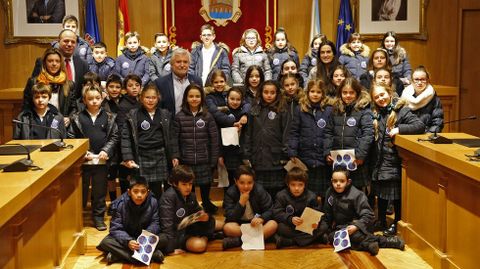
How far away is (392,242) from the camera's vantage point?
5.35 m

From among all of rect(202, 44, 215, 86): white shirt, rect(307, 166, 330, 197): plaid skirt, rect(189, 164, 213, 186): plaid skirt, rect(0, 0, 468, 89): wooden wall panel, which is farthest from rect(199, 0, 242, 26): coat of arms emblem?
rect(307, 166, 330, 197): plaid skirt

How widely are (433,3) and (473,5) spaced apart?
1.81ft

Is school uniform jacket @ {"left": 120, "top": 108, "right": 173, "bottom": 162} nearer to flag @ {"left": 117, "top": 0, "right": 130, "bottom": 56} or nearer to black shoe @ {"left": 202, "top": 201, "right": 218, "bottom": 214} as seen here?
black shoe @ {"left": 202, "top": 201, "right": 218, "bottom": 214}

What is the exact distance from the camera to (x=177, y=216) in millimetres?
→ 5277

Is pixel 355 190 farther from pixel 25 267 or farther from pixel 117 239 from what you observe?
pixel 25 267

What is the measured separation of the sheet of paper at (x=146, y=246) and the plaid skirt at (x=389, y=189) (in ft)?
6.56

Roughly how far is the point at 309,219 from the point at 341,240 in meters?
0.32

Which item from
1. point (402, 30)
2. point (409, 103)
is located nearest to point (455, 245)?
point (409, 103)

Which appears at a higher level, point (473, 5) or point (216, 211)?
point (473, 5)

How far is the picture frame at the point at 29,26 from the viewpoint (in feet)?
29.5

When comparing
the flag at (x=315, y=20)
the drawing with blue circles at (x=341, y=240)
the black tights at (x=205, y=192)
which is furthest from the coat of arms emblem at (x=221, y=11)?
the drawing with blue circles at (x=341, y=240)

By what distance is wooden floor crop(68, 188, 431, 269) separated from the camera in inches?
195

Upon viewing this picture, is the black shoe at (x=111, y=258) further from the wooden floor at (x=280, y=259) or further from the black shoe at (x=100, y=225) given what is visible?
the black shoe at (x=100, y=225)

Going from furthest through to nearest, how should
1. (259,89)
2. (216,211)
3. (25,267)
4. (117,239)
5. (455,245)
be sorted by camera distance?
(216,211), (259,89), (117,239), (455,245), (25,267)
